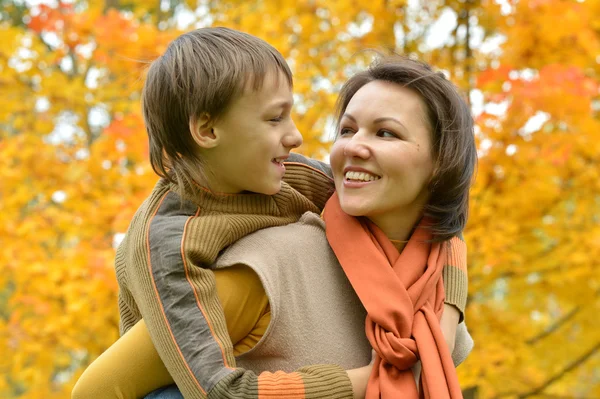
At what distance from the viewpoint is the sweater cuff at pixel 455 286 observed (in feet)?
6.33

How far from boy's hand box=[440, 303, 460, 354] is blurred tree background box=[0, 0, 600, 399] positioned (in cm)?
191

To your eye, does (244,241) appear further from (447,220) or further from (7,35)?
(7,35)

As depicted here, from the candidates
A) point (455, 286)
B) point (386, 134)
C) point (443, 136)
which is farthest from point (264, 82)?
point (455, 286)

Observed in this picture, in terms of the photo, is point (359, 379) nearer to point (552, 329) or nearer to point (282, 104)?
point (282, 104)

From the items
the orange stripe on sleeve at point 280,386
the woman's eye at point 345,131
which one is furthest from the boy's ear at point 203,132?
the orange stripe on sleeve at point 280,386

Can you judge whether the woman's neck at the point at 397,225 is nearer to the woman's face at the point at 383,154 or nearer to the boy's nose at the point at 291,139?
the woman's face at the point at 383,154

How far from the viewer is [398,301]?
176cm

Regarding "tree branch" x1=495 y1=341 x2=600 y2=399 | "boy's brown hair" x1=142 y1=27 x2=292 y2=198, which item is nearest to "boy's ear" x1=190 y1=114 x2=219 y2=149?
"boy's brown hair" x1=142 y1=27 x2=292 y2=198

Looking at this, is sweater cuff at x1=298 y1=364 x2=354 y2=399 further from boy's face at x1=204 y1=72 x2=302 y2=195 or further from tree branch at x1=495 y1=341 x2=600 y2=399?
tree branch at x1=495 y1=341 x2=600 y2=399

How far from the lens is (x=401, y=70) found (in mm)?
1924

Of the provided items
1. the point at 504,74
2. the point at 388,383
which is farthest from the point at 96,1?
the point at 388,383

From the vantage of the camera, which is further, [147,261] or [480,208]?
[480,208]

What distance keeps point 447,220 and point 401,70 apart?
409 mm

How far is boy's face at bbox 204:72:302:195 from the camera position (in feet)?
5.99
